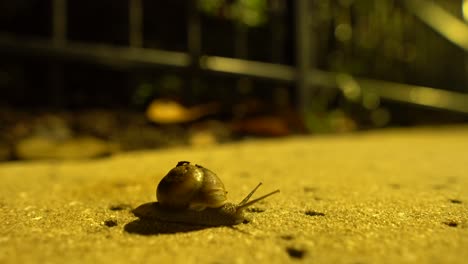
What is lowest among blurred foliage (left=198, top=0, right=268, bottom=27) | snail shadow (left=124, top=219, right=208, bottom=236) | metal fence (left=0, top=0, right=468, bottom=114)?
snail shadow (left=124, top=219, right=208, bottom=236)

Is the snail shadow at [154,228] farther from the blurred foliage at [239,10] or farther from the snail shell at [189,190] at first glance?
the blurred foliage at [239,10]

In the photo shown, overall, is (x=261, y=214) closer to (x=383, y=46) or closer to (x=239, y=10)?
(x=239, y=10)

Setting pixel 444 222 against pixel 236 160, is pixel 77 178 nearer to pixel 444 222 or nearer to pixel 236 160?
pixel 236 160

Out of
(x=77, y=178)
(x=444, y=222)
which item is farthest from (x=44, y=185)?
(x=444, y=222)

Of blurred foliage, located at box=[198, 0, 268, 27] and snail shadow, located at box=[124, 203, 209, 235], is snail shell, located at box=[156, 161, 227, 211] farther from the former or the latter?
blurred foliage, located at box=[198, 0, 268, 27]

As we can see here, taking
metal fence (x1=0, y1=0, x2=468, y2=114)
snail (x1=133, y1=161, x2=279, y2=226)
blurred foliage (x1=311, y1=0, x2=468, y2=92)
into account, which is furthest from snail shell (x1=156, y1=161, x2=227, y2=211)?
blurred foliage (x1=311, y1=0, x2=468, y2=92)

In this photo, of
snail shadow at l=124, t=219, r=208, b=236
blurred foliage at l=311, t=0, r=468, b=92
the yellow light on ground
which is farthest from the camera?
the yellow light on ground

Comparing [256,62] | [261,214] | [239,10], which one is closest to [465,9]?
[256,62]
